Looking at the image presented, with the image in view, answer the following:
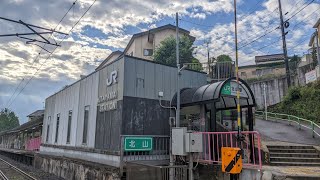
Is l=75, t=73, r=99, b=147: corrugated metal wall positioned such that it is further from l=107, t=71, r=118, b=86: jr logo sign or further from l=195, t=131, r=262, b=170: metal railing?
l=195, t=131, r=262, b=170: metal railing

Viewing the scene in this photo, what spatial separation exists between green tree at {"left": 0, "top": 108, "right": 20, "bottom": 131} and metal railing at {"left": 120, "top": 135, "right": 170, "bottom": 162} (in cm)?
11935

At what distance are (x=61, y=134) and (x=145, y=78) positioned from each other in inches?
414

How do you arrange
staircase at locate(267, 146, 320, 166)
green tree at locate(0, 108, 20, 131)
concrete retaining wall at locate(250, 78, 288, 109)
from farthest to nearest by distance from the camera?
1. green tree at locate(0, 108, 20, 131)
2. concrete retaining wall at locate(250, 78, 288, 109)
3. staircase at locate(267, 146, 320, 166)

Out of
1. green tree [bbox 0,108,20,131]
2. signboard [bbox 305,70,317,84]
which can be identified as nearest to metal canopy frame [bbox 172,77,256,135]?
signboard [bbox 305,70,317,84]

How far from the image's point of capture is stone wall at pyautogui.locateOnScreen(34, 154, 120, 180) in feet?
35.8

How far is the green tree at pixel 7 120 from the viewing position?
371 ft

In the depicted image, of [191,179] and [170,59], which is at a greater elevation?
[170,59]

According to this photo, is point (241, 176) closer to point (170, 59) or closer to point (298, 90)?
point (298, 90)

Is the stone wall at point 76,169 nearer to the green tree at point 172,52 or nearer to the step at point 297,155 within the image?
the step at point 297,155

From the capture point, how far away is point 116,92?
11.9 m

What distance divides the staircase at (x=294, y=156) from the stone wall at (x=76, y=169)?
19.7 feet

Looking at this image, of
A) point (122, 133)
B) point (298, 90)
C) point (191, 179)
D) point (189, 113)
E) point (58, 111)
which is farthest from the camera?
point (298, 90)

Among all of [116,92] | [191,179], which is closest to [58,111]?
[116,92]

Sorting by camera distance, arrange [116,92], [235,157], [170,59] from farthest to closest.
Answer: [170,59] < [116,92] < [235,157]
